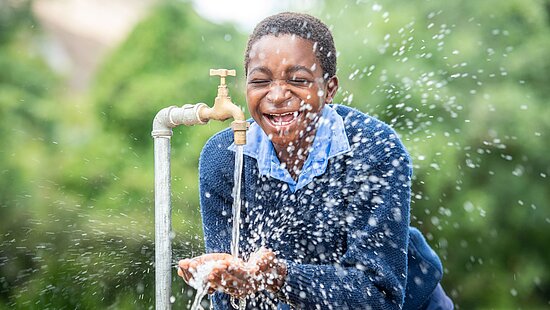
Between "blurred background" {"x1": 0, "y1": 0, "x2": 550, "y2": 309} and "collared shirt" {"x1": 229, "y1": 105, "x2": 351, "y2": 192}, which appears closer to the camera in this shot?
"collared shirt" {"x1": 229, "y1": 105, "x2": 351, "y2": 192}

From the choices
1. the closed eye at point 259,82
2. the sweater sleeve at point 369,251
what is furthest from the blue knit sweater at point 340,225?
the closed eye at point 259,82

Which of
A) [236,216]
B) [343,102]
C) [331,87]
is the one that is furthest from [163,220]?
[343,102]

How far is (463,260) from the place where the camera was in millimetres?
6363

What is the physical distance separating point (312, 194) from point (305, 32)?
0.49 m

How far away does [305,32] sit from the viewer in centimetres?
250

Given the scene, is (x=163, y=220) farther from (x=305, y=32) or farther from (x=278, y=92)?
(x=305, y=32)

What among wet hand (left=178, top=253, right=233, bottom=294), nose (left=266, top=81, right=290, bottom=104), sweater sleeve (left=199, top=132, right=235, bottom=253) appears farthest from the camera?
sweater sleeve (left=199, top=132, right=235, bottom=253)

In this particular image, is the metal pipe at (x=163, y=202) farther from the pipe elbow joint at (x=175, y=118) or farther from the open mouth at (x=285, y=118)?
the open mouth at (x=285, y=118)

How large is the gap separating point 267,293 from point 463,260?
3.94m

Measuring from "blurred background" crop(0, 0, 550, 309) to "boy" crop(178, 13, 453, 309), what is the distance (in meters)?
2.42

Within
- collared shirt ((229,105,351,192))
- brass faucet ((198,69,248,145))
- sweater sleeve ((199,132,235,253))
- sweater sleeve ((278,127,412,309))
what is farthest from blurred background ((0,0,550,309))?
brass faucet ((198,69,248,145))

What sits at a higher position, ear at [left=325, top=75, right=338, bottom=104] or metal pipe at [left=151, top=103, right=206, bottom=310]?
ear at [left=325, top=75, right=338, bottom=104]

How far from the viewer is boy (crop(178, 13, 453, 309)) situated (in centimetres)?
245

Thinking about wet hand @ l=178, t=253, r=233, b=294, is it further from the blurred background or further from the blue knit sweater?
the blurred background
